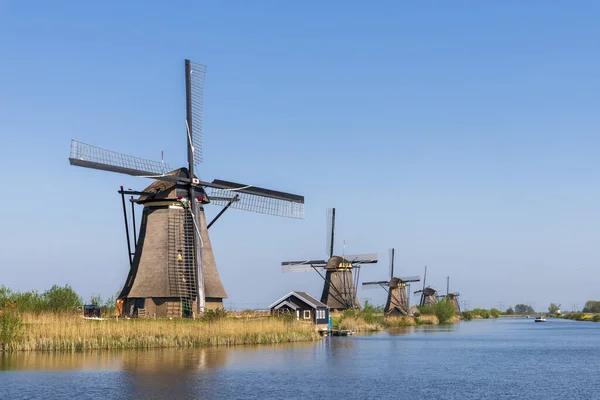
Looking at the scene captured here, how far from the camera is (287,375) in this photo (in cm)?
2550

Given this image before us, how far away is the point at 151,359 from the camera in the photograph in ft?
92.8

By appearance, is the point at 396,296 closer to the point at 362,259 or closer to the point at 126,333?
the point at 362,259

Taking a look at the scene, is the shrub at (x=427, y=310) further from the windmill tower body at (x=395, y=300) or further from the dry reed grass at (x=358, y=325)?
the dry reed grass at (x=358, y=325)

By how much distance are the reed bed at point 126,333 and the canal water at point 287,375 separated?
30.6 inches

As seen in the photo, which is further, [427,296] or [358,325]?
[427,296]

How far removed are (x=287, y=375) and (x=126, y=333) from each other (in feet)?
30.7

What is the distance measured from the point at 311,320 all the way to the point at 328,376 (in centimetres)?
2637

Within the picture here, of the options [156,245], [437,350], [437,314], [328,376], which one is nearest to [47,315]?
[156,245]

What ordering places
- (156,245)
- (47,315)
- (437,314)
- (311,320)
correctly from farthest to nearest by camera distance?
(437,314) < (311,320) < (156,245) < (47,315)

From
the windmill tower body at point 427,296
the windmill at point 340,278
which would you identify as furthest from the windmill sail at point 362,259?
the windmill tower body at point 427,296

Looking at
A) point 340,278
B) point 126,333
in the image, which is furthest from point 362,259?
point 126,333

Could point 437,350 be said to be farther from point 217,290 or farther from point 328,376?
point 328,376

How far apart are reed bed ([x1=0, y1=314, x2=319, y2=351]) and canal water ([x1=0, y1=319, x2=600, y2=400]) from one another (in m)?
0.78

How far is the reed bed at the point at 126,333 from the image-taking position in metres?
30.0
